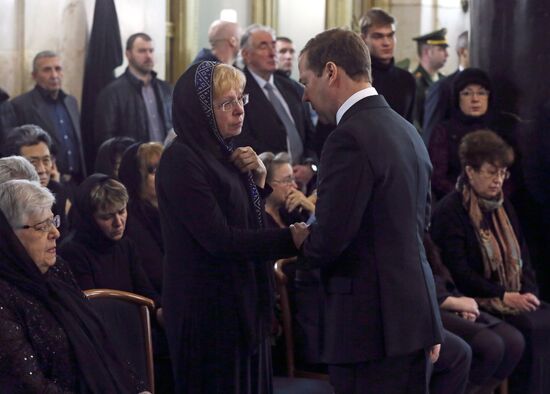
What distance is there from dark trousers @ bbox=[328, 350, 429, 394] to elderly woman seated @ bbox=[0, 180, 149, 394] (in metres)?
0.64

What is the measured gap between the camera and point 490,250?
5.29 meters

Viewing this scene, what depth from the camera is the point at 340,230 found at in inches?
123

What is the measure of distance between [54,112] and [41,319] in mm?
3712

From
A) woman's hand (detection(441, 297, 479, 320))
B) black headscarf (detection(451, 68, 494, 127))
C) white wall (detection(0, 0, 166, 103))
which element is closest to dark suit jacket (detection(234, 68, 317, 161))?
black headscarf (detection(451, 68, 494, 127))

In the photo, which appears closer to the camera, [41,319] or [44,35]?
[41,319]

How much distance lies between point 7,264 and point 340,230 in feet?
2.96

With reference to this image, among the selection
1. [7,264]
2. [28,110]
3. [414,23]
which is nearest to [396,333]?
[7,264]

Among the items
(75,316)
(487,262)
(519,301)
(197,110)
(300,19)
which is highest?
(300,19)

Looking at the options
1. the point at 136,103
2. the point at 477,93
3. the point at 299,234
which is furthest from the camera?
the point at 136,103

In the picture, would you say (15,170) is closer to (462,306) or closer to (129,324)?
(129,324)

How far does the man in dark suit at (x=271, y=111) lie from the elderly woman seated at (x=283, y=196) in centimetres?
41

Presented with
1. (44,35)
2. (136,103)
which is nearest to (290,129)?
(136,103)

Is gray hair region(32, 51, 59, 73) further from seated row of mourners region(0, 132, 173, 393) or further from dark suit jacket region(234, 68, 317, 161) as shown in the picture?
seated row of mourners region(0, 132, 173, 393)

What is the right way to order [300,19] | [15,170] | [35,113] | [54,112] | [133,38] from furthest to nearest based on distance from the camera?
[300,19]
[133,38]
[54,112]
[35,113]
[15,170]
